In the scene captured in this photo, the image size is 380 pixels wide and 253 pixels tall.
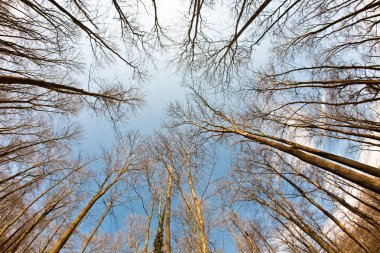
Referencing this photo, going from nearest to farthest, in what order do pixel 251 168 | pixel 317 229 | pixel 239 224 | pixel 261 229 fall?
pixel 317 229 → pixel 251 168 → pixel 239 224 → pixel 261 229

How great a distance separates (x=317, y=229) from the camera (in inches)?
283

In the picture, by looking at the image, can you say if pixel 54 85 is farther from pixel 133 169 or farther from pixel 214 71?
pixel 133 169

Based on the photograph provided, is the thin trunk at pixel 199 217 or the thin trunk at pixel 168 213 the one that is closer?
the thin trunk at pixel 199 217

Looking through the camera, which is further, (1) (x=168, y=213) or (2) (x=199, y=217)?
(1) (x=168, y=213)

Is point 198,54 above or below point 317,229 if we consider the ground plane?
above

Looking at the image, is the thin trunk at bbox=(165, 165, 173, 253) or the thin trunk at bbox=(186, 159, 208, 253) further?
the thin trunk at bbox=(165, 165, 173, 253)

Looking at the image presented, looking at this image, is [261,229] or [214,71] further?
[261,229]

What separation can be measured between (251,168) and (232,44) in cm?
534

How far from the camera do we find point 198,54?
5047mm

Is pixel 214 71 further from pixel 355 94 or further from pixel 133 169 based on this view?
pixel 133 169

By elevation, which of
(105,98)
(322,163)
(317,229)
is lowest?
(322,163)

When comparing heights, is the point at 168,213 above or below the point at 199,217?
above

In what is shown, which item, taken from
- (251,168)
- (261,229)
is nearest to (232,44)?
(251,168)

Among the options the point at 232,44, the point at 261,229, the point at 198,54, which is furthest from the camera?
the point at 261,229
